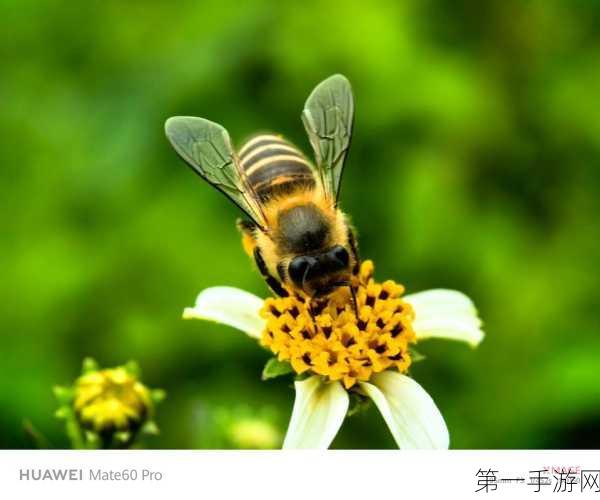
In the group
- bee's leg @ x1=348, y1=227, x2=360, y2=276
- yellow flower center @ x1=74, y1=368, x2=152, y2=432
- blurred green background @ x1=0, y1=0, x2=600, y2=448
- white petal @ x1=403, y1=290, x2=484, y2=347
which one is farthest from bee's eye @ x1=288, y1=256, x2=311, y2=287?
blurred green background @ x1=0, y1=0, x2=600, y2=448

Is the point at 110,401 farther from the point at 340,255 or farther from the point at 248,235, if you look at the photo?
the point at 340,255

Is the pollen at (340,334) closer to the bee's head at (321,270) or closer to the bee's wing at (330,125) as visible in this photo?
the bee's head at (321,270)

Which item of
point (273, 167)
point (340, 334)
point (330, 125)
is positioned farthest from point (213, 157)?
point (340, 334)

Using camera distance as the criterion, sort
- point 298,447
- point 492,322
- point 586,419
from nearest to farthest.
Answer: point 298,447
point 586,419
point 492,322

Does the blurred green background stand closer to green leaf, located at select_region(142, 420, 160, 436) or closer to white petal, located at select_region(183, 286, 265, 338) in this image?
green leaf, located at select_region(142, 420, 160, 436)

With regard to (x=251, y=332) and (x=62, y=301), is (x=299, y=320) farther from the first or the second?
(x=62, y=301)

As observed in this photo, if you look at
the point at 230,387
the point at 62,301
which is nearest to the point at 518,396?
the point at 230,387

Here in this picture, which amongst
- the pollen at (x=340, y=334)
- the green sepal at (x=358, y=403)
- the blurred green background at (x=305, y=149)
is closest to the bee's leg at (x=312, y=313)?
the pollen at (x=340, y=334)
